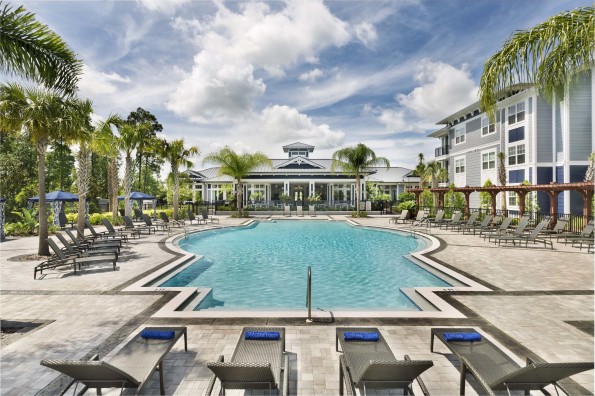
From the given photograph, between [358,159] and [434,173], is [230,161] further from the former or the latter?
[434,173]

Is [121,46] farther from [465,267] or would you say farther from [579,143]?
[579,143]

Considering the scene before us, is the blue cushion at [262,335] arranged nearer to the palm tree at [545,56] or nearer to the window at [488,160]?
the palm tree at [545,56]

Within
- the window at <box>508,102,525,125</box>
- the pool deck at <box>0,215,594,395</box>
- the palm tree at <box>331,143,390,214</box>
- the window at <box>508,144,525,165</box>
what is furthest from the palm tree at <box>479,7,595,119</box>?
the palm tree at <box>331,143,390,214</box>

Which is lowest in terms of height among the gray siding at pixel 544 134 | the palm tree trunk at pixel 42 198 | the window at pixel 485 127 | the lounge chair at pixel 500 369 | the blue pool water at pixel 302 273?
the blue pool water at pixel 302 273

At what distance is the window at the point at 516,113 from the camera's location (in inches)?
995

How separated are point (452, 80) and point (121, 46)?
11057 millimetres

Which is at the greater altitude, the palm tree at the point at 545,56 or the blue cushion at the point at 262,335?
the palm tree at the point at 545,56

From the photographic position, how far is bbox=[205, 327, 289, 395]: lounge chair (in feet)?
10.6

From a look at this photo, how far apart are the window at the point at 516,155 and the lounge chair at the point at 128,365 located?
29470 millimetres

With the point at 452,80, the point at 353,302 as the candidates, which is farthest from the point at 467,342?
the point at 452,80

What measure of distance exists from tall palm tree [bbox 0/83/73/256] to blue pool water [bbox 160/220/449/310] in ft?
22.1

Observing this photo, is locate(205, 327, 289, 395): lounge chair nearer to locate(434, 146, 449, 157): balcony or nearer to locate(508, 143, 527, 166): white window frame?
locate(508, 143, 527, 166): white window frame

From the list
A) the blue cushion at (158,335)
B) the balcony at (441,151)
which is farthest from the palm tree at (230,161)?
the blue cushion at (158,335)

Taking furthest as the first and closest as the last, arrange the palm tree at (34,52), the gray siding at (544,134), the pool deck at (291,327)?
the gray siding at (544,134)
the palm tree at (34,52)
the pool deck at (291,327)
